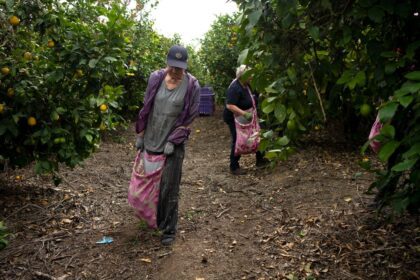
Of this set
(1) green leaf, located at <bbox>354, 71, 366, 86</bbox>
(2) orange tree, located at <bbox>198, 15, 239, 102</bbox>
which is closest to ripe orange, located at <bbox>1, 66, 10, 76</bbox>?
(1) green leaf, located at <bbox>354, 71, 366, 86</bbox>

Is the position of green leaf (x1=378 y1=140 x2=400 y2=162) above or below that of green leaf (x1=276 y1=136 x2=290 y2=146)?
above

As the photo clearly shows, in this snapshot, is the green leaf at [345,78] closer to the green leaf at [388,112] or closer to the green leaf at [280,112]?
the green leaf at [280,112]

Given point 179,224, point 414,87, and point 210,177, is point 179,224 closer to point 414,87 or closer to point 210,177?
point 210,177

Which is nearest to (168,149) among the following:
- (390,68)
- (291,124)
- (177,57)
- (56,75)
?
(177,57)

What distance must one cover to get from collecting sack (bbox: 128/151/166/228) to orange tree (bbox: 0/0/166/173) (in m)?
0.69

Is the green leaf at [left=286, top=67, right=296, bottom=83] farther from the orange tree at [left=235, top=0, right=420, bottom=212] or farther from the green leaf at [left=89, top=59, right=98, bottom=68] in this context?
the green leaf at [left=89, top=59, right=98, bottom=68]

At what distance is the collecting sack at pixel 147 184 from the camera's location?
398 cm

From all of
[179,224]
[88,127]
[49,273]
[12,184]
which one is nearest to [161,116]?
[88,127]

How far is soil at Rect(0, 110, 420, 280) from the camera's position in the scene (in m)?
A: 3.49

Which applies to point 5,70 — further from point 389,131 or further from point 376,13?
point 389,131

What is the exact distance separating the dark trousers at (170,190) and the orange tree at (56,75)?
868 mm

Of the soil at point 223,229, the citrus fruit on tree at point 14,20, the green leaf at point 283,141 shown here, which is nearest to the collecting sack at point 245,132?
the soil at point 223,229

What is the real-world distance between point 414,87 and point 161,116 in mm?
2735

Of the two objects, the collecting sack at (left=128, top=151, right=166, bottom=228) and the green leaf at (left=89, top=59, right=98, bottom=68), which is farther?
the collecting sack at (left=128, top=151, right=166, bottom=228)
